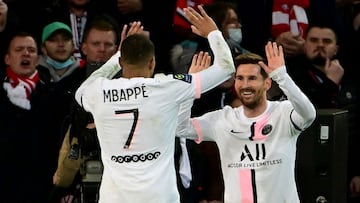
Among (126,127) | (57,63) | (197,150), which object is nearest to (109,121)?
(126,127)

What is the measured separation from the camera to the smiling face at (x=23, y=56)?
9.70 m

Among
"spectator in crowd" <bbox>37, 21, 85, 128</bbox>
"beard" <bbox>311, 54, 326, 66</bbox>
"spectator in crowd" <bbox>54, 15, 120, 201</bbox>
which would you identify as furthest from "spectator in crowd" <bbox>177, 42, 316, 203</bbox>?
"beard" <bbox>311, 54, 326, 66</bbox>

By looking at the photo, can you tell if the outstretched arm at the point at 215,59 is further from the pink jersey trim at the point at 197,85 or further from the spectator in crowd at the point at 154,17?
the spectator in crowd at the point at 154,17

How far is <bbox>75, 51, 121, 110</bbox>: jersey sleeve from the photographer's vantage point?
25.4 ft

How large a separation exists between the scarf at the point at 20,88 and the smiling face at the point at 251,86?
2.35 m

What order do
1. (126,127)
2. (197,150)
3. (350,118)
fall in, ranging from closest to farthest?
(126,127), (197,150), (350,118)

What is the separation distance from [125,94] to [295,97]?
118cm

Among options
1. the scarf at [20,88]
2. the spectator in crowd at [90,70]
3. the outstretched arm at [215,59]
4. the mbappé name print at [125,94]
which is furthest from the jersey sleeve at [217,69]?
the scarf at [20,88]

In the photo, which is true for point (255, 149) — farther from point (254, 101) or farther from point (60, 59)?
point (60, 59)

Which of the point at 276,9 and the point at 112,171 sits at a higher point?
the point at 276,9

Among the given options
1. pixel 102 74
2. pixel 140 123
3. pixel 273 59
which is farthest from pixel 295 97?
pixel 102 74

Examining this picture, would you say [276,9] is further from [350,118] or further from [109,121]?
[109,121]

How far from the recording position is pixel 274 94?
9.41 meters

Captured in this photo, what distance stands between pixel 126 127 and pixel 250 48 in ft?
11.1
